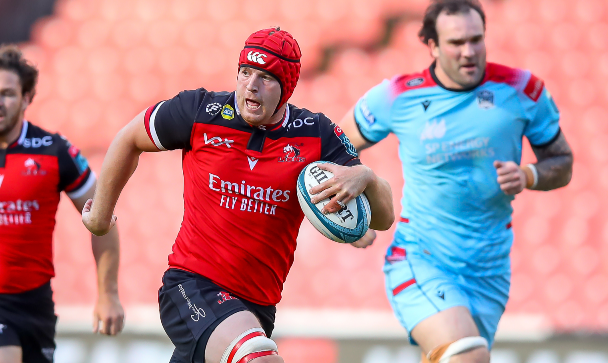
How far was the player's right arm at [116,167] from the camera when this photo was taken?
3.45m

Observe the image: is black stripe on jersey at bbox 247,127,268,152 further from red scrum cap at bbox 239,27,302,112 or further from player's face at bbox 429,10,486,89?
player's face at bbox 429,10,486,89

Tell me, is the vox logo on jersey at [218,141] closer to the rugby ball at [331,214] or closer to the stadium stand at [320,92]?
the rugby ball at [331,214]

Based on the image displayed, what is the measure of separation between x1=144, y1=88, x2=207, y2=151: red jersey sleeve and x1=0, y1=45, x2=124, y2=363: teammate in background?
3.89 ft

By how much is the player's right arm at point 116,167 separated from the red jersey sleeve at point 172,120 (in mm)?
44

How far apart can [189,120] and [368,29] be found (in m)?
5.37

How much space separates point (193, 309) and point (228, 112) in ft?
2.99

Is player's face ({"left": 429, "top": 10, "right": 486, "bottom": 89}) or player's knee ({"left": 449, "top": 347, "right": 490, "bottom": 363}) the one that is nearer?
player's knee ({"left": 449, "top": 347, "right": 490, "bottom": 363})

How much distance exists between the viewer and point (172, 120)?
3381mm

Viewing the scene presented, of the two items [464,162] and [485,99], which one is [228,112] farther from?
[485,99]

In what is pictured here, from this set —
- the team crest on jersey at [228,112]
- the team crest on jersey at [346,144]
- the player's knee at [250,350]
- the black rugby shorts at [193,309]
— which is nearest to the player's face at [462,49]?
the team crest on jersey at [346,144]

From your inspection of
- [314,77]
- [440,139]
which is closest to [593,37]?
[314,77]

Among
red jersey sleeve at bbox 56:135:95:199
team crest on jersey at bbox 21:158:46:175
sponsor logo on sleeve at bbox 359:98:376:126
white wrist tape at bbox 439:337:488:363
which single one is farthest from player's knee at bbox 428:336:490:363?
team crest on jersey at bbox 21:158:46:175

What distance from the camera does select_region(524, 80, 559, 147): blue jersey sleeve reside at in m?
4.39

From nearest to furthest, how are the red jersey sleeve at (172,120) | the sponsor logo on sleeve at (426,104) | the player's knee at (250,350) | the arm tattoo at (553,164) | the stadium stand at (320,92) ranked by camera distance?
the player's knee at (250,350), the red jersey sleeve at (172,120), the arm tattoo at (553,164), the sponsor logo on sleeve at (426,104), the stadium stand at (320,92)
